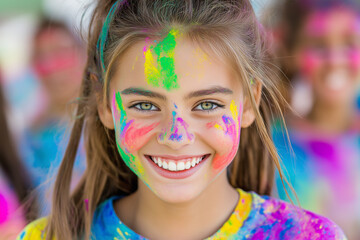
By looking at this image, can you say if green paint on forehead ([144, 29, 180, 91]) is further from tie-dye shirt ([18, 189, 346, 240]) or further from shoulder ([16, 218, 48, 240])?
shoulder ([16, 218, 48, 240])

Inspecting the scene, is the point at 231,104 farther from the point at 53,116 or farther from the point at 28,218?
the point at 53,116

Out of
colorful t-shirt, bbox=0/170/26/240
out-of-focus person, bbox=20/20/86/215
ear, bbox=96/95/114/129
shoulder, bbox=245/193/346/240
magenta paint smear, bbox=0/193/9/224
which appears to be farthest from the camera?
out-of-focus person, bbox=20/20/86/215

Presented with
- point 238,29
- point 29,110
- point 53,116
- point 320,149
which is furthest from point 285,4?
point 29,110

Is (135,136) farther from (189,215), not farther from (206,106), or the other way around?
(189,215)

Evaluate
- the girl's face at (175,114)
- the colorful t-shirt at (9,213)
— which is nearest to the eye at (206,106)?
the girl's face at (175,114)

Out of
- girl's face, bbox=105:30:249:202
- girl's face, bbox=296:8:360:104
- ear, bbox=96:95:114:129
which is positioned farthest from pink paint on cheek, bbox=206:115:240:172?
girl's face, bbox=296:8:360:104

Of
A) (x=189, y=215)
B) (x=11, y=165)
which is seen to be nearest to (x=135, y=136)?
(x=189, y=215)

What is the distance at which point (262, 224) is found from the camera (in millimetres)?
2035

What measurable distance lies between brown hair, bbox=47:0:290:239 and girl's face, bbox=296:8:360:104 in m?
1.72

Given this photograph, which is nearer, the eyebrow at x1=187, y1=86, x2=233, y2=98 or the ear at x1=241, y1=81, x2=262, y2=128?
the eyebrow at x1=187, y1=86, x2=233, y2=98

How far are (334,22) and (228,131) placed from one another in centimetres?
226

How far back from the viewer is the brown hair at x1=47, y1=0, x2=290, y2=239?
6.36 feet

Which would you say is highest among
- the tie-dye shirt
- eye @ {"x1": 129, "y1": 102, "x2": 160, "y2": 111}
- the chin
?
eye @ {"x1": 129, "y1": 102, "x2": 160, "y2": 111}

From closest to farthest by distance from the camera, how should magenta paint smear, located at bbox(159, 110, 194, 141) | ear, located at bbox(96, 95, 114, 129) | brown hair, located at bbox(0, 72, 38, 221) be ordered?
magenta paint smear, located at bbox(159, 110, 194, 141) < ear, located at bbox(96, 95, 114, 129) < brown hair, located at bbox(0, 72, 38, 221)
